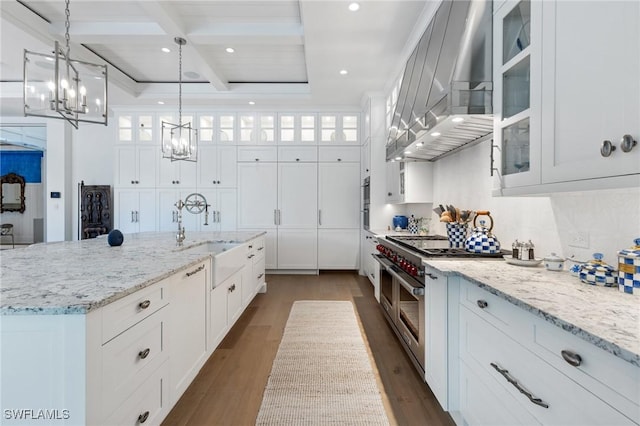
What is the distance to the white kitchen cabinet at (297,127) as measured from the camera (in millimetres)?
5438

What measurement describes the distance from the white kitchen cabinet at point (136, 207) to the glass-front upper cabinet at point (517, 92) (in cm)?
559

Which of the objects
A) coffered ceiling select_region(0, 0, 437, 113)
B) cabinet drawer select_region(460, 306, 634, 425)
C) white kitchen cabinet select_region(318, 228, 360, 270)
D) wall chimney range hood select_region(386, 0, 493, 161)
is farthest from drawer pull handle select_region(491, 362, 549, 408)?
white kitchen cabinet select_region(318, 228, 360, 270)

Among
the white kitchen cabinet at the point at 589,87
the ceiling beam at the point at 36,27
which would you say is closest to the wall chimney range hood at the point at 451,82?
the white kitchen cabinet at the point at 589,87

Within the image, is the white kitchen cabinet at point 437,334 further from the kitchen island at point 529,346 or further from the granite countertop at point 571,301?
the granite countertop at point 571,301

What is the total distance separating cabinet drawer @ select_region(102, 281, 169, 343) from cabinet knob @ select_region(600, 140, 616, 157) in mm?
1773

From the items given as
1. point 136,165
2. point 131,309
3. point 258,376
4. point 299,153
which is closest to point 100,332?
point 131,309

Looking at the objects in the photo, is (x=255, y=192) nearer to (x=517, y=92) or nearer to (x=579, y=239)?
(x=517, y=92)

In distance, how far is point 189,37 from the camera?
11.1ft

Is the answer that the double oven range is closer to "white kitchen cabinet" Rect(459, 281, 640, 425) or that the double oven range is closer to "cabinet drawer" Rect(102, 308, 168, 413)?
"white kitchen cabinet" Rect(459, 281, 640, 425)

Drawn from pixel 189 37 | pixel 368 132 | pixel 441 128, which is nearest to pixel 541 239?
pixel 441 128

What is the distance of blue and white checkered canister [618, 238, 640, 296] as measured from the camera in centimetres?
105

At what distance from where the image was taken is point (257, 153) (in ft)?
17.8

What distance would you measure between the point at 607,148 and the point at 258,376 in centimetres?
227

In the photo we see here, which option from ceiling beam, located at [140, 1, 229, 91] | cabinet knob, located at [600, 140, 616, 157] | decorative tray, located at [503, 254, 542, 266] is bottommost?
decorative tray, located at [503, 254, 542, 266]
